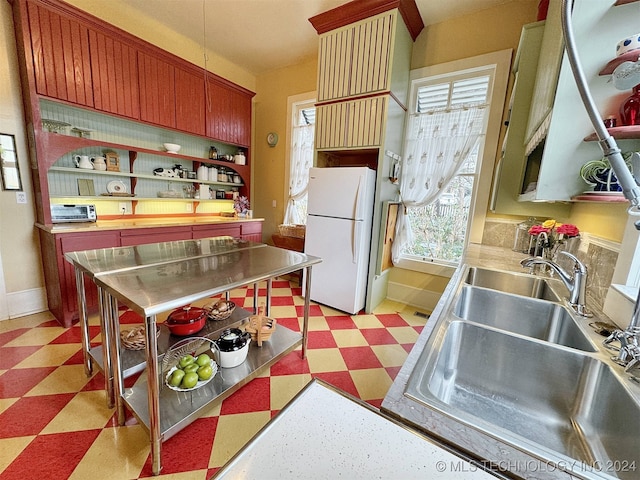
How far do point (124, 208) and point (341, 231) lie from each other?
2.61 metres

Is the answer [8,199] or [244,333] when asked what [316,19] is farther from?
[8,199]

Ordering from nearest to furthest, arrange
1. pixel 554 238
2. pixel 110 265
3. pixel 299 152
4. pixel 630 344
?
pixel 630 344 → pixel 110 265 → pixel 554 238 → pixel 299 152

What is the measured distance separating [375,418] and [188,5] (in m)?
3.86

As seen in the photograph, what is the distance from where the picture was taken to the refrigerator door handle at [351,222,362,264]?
8.46ft

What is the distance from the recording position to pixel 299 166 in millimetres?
3826

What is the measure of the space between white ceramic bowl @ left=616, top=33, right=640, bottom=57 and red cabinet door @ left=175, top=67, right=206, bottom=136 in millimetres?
3665

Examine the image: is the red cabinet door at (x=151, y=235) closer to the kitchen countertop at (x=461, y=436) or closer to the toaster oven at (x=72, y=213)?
the toaster oven at (x=72, y=213)

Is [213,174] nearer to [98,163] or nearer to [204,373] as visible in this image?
[98,163]

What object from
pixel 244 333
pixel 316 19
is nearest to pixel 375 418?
pixel 244 333

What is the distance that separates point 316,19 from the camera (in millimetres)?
2631

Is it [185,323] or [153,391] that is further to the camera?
[185,323]

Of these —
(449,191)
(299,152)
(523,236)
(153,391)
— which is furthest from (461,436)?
(299,152)

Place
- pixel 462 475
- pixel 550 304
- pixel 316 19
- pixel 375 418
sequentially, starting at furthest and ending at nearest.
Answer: pixel 316 19
pixel 550 304
pixel 375 418
pixel 462 475

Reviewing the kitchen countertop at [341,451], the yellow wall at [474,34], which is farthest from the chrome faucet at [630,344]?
the yellow wall at [474,34]
